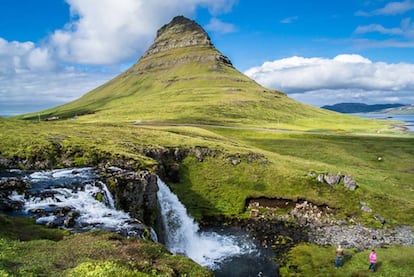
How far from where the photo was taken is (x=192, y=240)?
53.3 meters

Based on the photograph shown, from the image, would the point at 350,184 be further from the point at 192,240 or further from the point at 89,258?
the point at 89,258

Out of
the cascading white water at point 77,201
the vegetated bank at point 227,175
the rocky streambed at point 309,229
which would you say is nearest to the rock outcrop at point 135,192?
the cascading white water at point 77,201

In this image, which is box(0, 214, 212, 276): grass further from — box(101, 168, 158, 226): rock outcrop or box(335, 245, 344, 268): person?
box(335, 245, 344, 268): person

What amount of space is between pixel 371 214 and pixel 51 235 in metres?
56.9

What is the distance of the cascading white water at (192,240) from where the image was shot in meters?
48.8

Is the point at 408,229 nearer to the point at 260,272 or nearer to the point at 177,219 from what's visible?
the point at 260,272

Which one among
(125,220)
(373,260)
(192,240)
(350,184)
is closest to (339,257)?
(373,260)

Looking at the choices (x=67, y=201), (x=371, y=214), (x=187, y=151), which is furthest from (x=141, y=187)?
(x=371, y=214)

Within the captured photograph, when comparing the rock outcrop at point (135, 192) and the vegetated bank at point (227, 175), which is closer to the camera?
the rock outcrop at point (135, 192)

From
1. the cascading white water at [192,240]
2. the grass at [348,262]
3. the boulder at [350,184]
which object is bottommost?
the grass at [348,262]

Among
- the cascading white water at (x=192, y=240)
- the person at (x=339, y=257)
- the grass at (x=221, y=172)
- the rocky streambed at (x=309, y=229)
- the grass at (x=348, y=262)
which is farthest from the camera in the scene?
the grass at (x=221, y=172)

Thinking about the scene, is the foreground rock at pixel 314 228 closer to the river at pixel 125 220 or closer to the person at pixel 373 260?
the river at pixel 125 220

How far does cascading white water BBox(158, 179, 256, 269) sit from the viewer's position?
4880cm

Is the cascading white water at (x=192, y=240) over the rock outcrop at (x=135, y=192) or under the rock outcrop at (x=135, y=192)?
under
